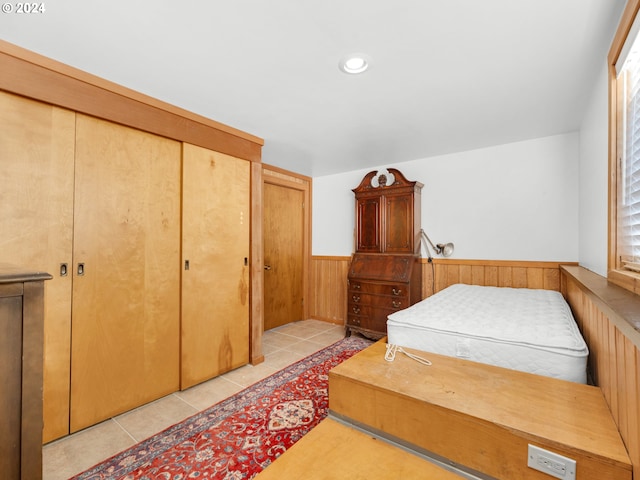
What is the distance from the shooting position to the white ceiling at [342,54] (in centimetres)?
136

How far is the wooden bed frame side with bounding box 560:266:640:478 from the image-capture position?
2.57 ft

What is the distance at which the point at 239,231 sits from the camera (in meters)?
2.81

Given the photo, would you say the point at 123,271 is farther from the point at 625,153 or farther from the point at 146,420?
the point at 625,153

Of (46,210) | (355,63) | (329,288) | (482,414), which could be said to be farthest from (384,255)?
(46,210)

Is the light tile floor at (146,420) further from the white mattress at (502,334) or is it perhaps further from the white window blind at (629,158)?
the white window blind at (629,158)

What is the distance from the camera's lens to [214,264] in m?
A: 2.61

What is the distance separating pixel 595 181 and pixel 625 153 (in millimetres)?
766

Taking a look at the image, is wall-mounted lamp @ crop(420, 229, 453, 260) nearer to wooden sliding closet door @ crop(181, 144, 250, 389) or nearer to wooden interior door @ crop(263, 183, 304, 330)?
wooden interior door @ crop(263, 183, 304, 330)

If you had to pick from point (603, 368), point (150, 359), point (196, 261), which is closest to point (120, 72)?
point (196, 261)

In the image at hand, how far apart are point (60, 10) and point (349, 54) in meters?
1.40

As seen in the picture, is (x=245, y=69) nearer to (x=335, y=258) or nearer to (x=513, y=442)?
(x=513, y=442)

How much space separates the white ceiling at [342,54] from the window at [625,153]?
0.54 feet

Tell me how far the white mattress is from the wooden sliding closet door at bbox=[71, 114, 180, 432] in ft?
5.78

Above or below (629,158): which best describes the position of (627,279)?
below
